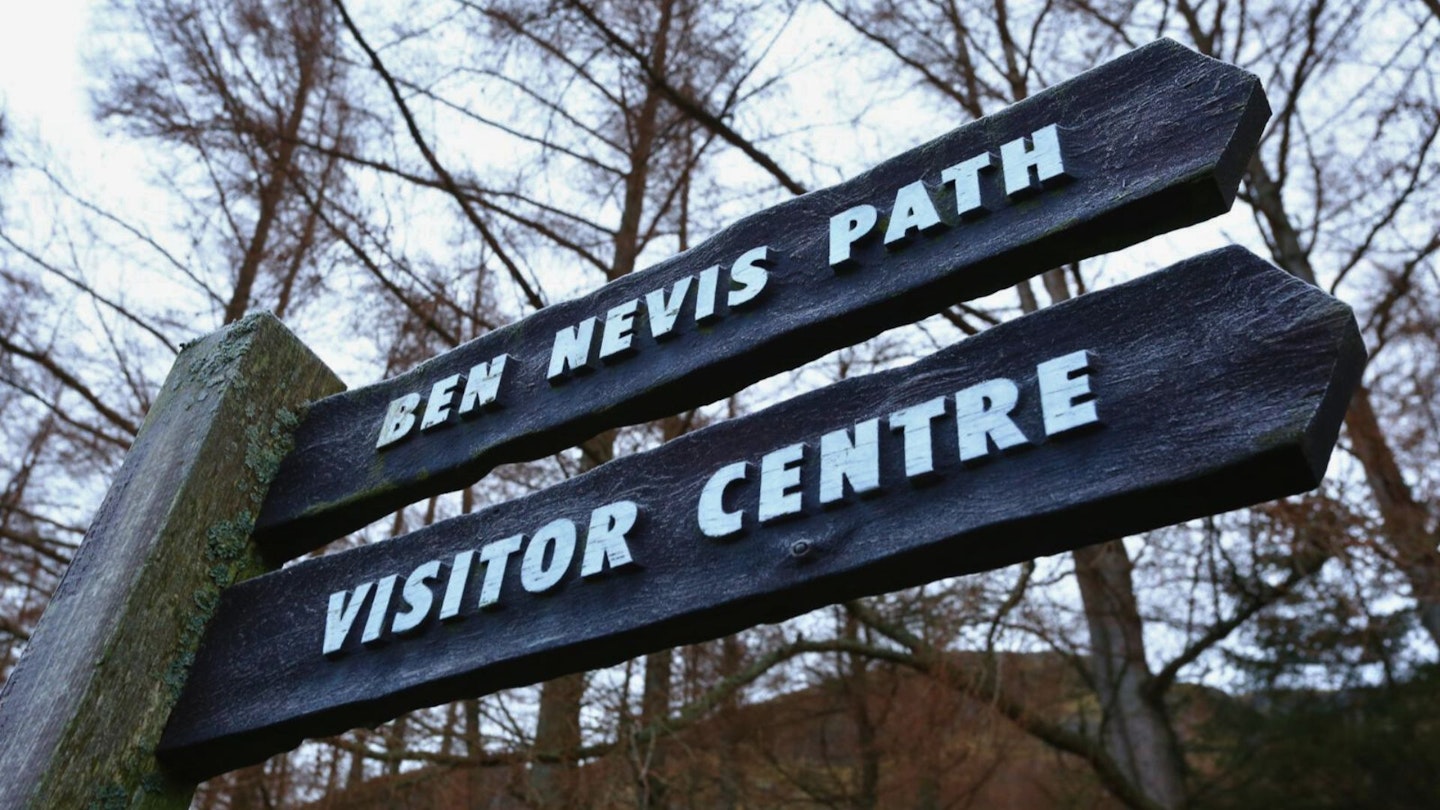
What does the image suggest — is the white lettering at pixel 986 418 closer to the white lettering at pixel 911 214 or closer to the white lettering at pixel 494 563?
the white lettering at pixel 911 214

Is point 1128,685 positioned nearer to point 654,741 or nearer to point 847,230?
point 654,741

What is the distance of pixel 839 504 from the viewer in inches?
51.1

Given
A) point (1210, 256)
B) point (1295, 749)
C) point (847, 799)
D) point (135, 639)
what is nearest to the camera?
point (1210, 256)

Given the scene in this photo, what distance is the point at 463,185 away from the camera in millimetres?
5766

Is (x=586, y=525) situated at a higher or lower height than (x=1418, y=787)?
lower

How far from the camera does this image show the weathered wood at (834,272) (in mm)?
1374

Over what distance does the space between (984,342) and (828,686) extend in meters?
6.86

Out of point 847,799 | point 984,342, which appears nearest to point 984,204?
point 984,342

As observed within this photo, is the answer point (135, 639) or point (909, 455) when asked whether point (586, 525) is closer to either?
point (909, 455)

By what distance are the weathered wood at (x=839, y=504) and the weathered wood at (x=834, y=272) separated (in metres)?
0.12

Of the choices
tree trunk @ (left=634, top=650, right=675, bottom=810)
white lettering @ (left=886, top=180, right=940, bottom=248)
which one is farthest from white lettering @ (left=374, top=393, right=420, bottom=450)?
tree trunk @ (left=634, top=650, right=675, bottom=810)

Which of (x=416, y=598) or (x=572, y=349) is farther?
(x=572, y=349)

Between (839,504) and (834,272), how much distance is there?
0.38 metres

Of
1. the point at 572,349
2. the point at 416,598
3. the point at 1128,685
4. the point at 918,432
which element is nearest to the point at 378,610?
the point at 416,598
